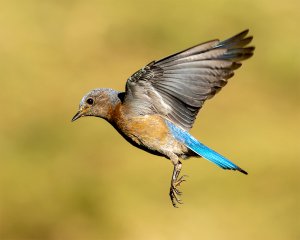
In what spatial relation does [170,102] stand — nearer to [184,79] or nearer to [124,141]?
[184,79]

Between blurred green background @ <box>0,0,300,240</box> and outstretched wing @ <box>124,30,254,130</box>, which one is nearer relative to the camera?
outstretched wing @ <box>124,30,254,130</box>

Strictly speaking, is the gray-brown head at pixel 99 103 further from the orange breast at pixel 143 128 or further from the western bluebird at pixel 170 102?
the orange breast at pixel 143 128

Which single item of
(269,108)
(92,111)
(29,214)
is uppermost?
(92,111)

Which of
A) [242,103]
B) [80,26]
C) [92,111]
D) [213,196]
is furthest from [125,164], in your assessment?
[92,111]

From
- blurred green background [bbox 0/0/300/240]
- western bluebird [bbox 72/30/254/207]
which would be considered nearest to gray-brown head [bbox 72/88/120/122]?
western bluebird [bbox 72/30/254/207]

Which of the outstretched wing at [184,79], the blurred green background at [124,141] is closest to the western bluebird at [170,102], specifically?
the outstretched wing at [184,79]

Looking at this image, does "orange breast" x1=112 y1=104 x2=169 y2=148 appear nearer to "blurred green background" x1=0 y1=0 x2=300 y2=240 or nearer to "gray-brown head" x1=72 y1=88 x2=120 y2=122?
"gray-brown head" x1=72 y1=88 x2=120 y2=122

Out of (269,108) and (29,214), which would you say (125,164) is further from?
(269,108)
